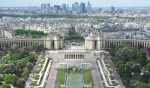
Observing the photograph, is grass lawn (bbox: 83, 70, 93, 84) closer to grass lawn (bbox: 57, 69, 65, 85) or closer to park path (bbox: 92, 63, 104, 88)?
park path (bbox: 92, 63, 104, 88)

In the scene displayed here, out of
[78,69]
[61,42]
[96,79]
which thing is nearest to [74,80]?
[96,79]

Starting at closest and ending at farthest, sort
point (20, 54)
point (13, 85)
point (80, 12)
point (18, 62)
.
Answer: point (13, 85) → point (18, 62) → point (20, 54) → point (80, 12)

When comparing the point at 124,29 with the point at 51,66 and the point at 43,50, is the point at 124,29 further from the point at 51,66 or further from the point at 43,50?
the point at 51,66

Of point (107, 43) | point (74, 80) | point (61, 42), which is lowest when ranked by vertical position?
point (107, 43)

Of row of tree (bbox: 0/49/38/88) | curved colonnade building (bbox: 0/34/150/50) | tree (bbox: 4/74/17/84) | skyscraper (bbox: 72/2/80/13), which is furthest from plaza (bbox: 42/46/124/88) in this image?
skyscraper (bbox: 72/2/80/13)

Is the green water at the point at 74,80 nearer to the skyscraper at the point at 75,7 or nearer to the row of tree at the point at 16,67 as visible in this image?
the row of tree at the point at 16,67

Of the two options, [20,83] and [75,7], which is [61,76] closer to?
[20,83]

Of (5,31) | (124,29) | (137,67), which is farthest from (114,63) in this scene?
(124,29)

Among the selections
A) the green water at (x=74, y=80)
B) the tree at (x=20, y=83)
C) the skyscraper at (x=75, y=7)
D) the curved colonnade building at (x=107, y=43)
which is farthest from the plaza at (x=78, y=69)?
the skyscraper at (x=75, y=7)
